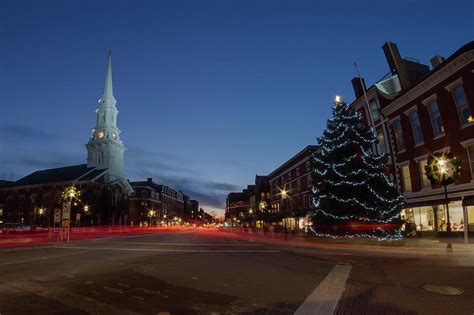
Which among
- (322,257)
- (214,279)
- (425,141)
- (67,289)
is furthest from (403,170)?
(67,289)

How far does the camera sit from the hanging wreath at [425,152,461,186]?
18969 millimetres

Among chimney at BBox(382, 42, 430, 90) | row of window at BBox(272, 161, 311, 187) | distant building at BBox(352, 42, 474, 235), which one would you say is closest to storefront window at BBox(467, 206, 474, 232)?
distant building at BBox(352, 42, 474, 235)

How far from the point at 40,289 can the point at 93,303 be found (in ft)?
7.99

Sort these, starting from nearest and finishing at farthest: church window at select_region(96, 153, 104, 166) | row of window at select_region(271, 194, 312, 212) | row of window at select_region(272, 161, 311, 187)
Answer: row of window at select_region(271, 194, 312, 212)
row of window at select_region(272, 161, 311, 187)
church window at select_region(96, 153, 104, 166)

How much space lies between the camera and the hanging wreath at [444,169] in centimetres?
1897

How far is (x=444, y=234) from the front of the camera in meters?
28.0

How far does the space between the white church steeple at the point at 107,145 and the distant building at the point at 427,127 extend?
84968mm

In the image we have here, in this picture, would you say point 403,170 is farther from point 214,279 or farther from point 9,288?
point 9,288

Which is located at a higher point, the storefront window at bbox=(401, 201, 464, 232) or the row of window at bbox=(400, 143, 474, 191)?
the row of window at bbox=(400, 143, 474, 191)

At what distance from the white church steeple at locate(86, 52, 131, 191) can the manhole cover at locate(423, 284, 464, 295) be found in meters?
103

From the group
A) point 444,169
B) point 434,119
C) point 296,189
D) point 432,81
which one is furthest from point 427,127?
point 296,189

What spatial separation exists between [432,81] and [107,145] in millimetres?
95940

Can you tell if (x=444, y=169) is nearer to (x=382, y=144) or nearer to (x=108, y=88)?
(x=382, y=144)

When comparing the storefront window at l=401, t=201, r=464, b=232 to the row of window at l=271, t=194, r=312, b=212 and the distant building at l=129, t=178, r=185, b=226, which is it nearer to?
the row of window at l=271, t=194, r=312, b=212
